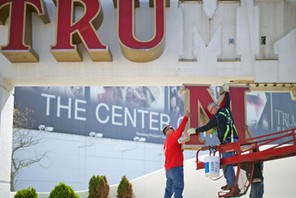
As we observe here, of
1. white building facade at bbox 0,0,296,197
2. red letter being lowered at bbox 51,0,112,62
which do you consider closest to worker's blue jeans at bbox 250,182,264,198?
white building facade at bbox 0,0,296,197

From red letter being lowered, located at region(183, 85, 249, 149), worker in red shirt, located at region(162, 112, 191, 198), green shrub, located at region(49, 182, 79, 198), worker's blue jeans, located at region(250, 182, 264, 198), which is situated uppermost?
red letter being lowered, located at region(183, 85, 249, 149)

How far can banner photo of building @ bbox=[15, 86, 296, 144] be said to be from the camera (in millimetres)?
34094

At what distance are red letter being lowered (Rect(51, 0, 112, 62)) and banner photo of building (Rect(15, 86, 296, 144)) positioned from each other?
21207 millimetres

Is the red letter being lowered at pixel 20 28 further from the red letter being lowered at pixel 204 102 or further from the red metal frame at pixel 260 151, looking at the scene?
the red metal frame at pixel 260 151

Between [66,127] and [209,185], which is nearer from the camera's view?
[209,185]

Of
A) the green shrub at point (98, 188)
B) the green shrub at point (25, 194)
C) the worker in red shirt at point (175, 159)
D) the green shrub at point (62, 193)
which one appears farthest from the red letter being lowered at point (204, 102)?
the green shrub at point (98, 188)

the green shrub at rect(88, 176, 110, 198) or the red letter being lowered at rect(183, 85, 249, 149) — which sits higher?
the red letter being lowered at rect(183, 85, 249, 149)

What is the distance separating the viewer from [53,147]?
35.1 m

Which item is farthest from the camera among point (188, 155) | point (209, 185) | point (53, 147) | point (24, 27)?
point (188, 155)

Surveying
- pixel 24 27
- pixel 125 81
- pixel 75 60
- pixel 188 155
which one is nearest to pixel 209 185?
pixel 125 81

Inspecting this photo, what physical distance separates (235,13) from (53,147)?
81.3 feet

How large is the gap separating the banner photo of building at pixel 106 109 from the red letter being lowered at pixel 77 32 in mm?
21207

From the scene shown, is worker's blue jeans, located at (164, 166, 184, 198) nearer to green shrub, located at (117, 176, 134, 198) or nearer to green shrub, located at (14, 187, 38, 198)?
green shrub, located at (14, 187, 38, 198)

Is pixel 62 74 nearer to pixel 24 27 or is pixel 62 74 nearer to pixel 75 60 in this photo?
pixel 75 60
